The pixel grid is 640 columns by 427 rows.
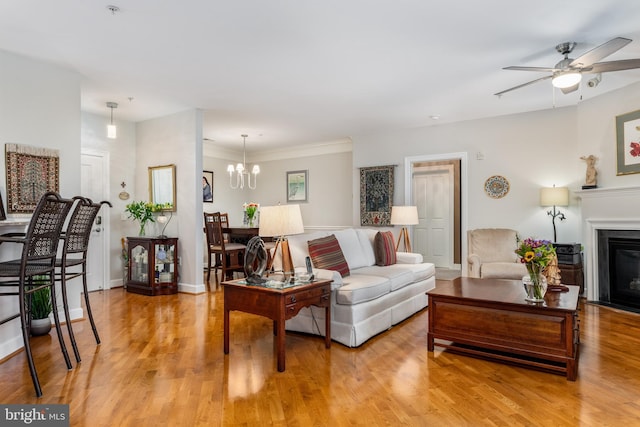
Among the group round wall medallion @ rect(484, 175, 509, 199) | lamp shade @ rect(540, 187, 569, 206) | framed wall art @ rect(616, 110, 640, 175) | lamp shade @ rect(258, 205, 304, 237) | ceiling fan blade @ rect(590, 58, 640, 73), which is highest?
ceiling fan blade @ rect(590, 58, 640, 73)

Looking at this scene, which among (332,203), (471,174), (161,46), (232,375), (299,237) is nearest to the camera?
(232,375)

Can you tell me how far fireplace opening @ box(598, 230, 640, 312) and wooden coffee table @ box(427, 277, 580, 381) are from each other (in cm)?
183

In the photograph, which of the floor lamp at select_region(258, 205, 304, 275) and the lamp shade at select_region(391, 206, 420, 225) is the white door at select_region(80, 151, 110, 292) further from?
the lamp shade at select_region(391, 206, 420, 225)

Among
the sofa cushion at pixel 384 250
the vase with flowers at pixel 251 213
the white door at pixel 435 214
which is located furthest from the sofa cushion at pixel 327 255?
the white door at pixel 435 214

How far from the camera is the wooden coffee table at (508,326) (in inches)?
102

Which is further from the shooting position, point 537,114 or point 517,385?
point 537,114

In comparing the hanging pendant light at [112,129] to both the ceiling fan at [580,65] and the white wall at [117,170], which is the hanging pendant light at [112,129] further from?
the ceiling fan at [580,65]

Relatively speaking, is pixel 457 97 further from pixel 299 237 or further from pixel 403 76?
pixel 299 237

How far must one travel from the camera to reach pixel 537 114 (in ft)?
17.6

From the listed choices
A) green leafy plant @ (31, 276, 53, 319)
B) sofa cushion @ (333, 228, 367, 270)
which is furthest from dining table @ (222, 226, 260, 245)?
green leafy plant @ (31, 276, 53, 319)

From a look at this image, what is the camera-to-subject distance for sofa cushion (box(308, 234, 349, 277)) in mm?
3600

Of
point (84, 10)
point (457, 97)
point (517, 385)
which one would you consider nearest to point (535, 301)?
point (517, 385)

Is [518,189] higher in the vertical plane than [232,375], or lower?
higher

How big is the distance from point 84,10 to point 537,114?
5336mm
